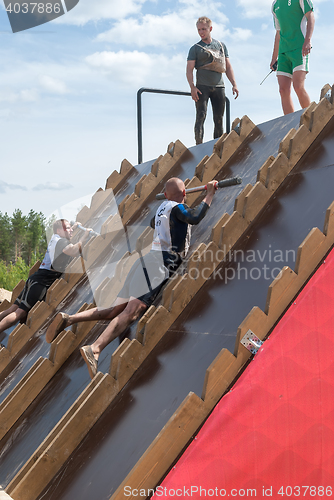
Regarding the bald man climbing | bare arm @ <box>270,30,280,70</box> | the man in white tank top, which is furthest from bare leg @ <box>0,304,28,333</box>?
bare arm @ <box>270,30,280,70</box>

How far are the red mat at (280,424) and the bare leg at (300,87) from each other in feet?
12.6

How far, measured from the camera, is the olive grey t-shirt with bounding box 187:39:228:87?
8117mm

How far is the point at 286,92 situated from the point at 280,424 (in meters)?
5.25

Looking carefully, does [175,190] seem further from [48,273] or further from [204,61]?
Result: [204,61]

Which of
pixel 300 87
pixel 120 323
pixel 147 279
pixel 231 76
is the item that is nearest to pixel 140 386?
pixel 120 323

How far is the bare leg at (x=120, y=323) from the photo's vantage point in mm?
4781

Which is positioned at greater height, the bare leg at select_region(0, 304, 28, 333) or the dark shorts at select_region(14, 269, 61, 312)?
the dark shorts at select_region(14, 269, 61, 312)

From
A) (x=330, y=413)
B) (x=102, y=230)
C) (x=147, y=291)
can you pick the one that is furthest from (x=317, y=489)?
(x=102, y=230)

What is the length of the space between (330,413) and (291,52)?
5180 millimetres

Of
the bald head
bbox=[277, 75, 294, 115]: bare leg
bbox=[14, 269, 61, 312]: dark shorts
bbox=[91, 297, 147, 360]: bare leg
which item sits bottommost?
bbox=[14, 269, 61, 312]: dark shorts

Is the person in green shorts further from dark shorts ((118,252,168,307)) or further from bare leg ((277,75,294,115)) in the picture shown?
dark shorts ((118,252,168,307))

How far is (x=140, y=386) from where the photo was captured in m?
4.34

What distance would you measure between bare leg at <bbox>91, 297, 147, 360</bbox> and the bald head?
1.22 meters

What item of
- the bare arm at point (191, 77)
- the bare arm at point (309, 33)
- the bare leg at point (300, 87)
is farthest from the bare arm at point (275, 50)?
the bare arm at point (191, 77)
